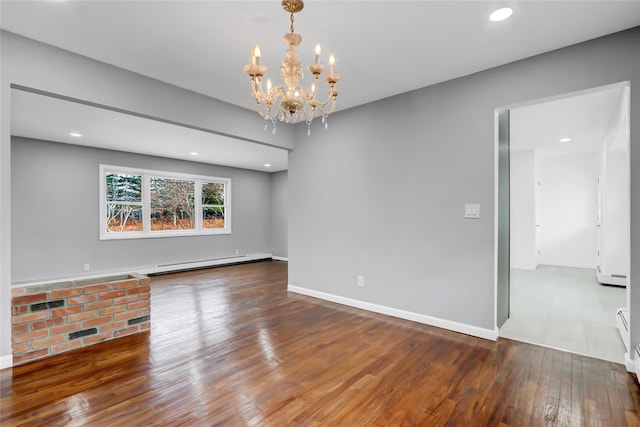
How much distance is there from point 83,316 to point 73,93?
2.01 m

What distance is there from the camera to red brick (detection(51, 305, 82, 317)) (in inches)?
106

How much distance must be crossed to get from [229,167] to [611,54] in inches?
278

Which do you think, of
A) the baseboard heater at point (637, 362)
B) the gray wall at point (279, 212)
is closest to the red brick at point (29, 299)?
the baseboard heater at point (637, 362)

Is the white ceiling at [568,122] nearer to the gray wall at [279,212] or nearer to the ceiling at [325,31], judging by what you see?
the ceiling at [325,31]

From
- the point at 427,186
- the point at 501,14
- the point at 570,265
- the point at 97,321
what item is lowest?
the point at 570,265

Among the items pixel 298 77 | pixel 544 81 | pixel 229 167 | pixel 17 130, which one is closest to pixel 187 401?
pixel 298 77

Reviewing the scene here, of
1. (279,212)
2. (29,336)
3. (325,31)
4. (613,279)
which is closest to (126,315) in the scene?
(29,336)

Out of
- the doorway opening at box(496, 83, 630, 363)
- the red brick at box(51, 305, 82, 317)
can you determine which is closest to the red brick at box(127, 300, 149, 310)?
the red brick at box(51, 305, 82, 317)

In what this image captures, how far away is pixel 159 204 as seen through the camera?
6.69 m

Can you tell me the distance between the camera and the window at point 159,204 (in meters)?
6.01

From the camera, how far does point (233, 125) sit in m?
3.92

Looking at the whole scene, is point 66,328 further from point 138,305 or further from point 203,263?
point 203,263

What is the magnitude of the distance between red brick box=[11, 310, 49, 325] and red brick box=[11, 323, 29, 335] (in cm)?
3

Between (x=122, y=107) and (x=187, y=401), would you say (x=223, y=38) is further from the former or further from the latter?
(x=187, y=401)
